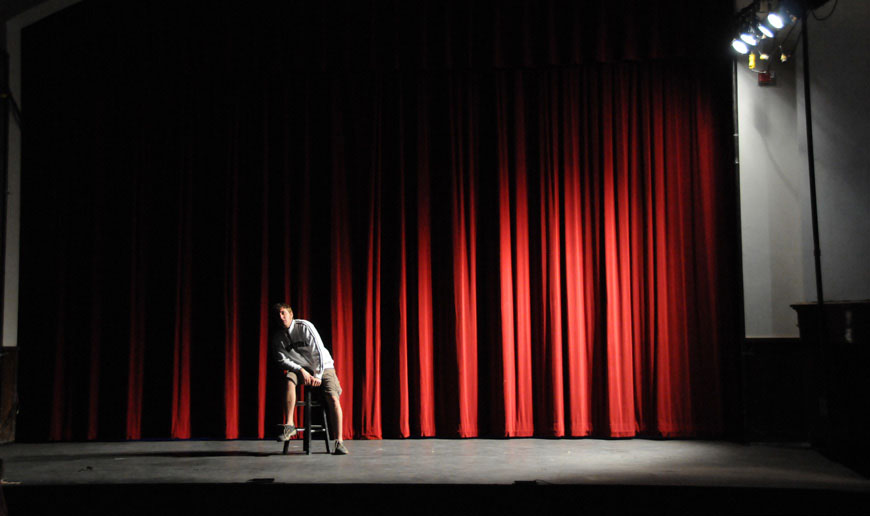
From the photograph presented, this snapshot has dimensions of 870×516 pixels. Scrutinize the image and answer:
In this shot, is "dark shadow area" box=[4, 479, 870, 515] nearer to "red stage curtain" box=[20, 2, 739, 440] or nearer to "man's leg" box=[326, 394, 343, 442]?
"man's leg" box=[326, 394, 343, 442]

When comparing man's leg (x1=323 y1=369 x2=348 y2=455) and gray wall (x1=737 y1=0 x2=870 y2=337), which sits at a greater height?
gray wall (x1=737 y1=0 x2=870 y2=337)

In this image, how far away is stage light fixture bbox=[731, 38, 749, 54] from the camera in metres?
6.26

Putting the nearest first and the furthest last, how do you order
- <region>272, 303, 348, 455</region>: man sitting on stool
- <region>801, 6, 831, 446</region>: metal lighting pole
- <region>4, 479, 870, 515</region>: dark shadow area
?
<region>4, 479, 870, 515</region>: dark shadow area, <region>801, 6, 831, 446</region>: metal lighting pole, <region>272, 303, 348, 455</region>: man sitting on stool

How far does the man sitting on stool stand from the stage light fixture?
393cm

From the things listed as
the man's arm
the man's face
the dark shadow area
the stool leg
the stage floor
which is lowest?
the dark shadow area

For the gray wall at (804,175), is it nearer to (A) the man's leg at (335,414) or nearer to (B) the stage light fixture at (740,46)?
(B) the stage light fixture at (740,46)

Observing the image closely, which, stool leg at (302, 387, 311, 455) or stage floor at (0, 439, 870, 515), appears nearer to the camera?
stage floor at (0, 439, 870, 515)

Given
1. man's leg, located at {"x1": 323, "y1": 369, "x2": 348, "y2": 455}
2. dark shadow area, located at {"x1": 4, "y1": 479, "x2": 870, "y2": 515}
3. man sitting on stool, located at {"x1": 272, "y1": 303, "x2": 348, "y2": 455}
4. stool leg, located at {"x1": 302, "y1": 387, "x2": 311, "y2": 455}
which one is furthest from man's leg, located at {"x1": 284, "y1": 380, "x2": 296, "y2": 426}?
dark shadow area, located at {"x1": 4, "y1": 479, "x2": 870, "y2": 515}

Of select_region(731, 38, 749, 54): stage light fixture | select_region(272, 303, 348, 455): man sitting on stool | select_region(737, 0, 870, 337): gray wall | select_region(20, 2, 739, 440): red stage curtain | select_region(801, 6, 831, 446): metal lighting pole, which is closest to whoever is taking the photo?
select_region(801, 6, 831, 446): metal lighting pole

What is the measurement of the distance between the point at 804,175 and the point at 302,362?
13.6 feet

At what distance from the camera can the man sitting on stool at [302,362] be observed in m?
5.79

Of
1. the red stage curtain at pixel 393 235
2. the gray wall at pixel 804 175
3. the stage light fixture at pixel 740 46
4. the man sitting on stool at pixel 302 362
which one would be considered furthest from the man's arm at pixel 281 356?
the stage light fixture at pixel 740 46

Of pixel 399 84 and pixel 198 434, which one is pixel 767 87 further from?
pixel 198 434

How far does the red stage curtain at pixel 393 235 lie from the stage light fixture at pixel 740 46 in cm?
36
